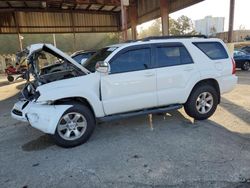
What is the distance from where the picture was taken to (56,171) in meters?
3.74

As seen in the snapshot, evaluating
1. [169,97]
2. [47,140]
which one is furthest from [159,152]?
[47,140]

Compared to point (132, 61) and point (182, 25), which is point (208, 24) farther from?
point (132, 61)

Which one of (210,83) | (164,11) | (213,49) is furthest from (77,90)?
(164,11)

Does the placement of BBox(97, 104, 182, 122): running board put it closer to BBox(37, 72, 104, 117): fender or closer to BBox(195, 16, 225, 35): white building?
BBox(37, 72, 104, 117): fender

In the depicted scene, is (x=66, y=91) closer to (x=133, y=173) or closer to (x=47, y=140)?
(x=47, y=140)

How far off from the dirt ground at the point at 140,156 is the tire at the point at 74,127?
15 centimetres

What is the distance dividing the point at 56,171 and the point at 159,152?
1.68m

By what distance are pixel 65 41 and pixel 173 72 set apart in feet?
162

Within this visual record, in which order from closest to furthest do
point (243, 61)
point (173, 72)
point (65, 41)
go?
point (173, 72), point (243, 61), point (65, 41)

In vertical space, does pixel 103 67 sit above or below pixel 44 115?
above

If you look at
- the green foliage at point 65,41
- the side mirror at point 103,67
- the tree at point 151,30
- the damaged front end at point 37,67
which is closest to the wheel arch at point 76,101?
the damaged front end at point 37,67

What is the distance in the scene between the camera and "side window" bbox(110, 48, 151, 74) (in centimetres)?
494

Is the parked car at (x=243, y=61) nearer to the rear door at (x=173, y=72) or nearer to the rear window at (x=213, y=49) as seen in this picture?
the rear window at (x=213, y=49)

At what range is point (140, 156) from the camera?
408 centimetres
